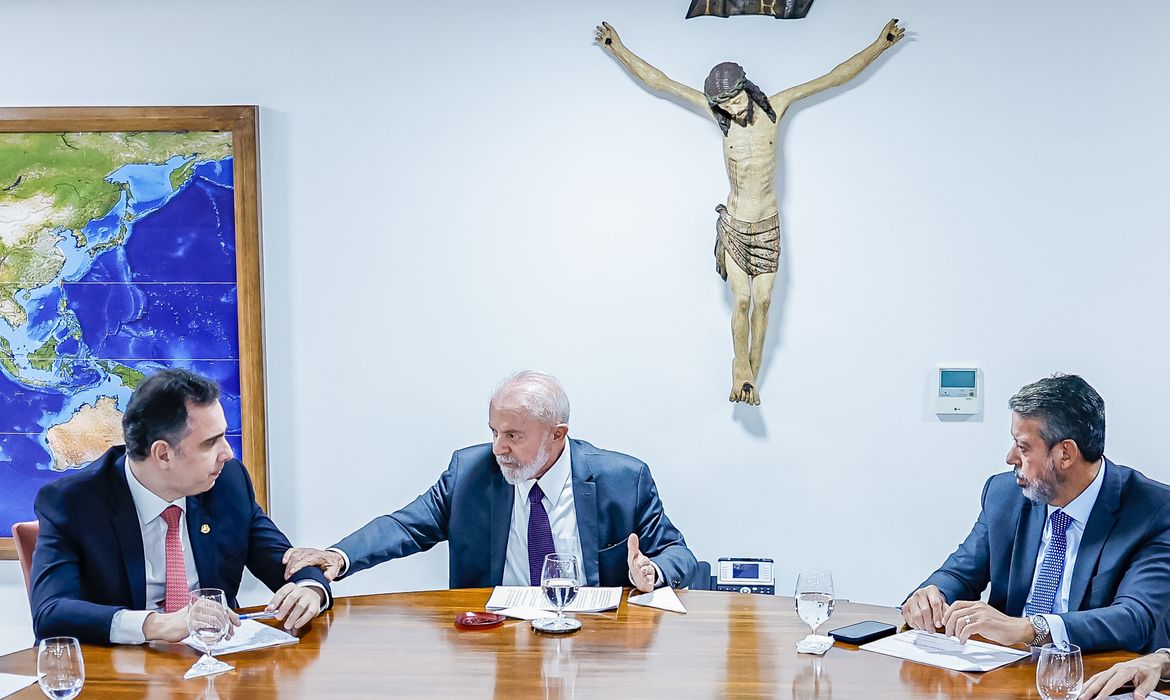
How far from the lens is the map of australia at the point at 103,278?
363cm

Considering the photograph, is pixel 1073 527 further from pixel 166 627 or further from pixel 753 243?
pixel 166 627

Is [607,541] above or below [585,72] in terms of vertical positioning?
below

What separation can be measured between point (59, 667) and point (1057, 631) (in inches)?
73.9

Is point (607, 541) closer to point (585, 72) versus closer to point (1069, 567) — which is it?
point (1069, 567)

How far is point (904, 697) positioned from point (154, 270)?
9.19ft

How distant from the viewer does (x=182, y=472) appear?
8.30ft

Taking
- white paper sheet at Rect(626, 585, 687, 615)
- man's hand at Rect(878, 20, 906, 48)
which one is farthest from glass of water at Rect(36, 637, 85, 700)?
man's hand at Rect(878, 20, 906, 48)

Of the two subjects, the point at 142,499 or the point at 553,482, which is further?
the point at 553,482

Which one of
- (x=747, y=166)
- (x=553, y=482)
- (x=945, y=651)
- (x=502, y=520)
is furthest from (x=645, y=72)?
(x=945, y=651)

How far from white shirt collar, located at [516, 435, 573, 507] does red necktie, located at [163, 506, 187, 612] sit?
3.04ft

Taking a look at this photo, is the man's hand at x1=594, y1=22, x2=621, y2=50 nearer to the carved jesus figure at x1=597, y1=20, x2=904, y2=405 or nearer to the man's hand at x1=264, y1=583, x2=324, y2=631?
the carved jesus figure at x1=597, y1=20, x2=904, y2=405

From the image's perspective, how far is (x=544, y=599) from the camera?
95.3 inches

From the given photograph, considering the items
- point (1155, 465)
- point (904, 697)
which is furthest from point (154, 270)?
point (1155, 465)

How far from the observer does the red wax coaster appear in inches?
91.8
